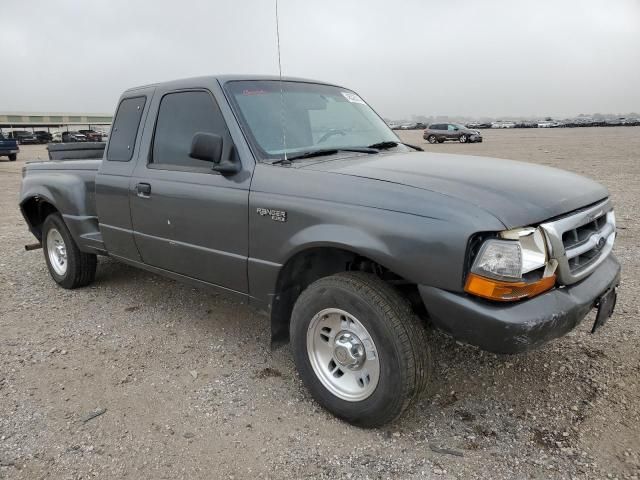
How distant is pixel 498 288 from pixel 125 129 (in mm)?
3329

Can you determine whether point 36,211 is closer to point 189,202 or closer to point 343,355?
point 189,202

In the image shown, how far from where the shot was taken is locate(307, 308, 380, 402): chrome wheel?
2.69 meters

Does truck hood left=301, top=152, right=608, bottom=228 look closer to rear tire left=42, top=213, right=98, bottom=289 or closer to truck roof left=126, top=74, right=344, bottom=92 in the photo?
truck roof left=126, top=74, right=344, bottom=92

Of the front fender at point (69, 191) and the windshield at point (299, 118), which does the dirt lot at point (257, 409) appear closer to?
the front fender at point (69, 191)

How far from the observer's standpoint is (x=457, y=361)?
11.5ft

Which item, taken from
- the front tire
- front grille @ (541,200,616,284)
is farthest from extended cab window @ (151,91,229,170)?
front grille @ (541,200,616,284)

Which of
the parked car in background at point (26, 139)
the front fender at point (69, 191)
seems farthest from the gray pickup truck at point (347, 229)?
the parked car in background at point (26, 139)

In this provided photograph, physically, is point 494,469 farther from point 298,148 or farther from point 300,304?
point 298,148

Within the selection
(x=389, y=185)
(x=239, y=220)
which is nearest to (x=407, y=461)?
(x=389, y=185)

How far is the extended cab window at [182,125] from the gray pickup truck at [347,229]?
1 cm

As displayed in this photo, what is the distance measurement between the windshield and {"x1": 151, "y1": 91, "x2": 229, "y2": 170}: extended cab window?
21 centimetres

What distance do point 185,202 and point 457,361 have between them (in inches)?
86.6

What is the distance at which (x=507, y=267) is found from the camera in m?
2.24

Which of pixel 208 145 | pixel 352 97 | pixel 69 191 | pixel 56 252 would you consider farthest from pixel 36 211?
pixel 352 97
